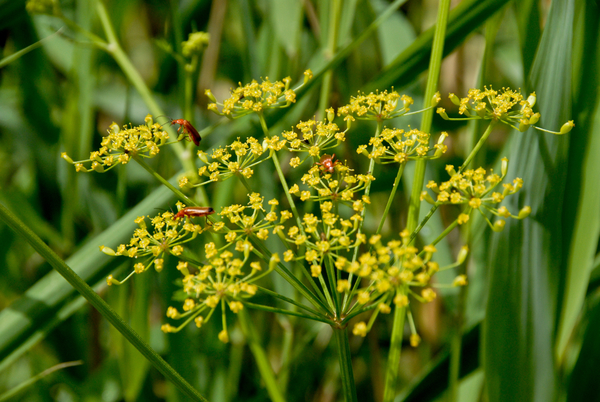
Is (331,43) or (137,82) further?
(331,43)

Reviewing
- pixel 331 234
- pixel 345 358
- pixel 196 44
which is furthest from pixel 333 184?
pixel 196 44

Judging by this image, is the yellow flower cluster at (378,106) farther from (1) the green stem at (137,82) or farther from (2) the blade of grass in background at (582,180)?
(1) the green stem at (137,82)

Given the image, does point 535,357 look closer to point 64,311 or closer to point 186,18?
point 64,311

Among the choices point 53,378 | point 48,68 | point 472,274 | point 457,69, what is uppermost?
point 457,69

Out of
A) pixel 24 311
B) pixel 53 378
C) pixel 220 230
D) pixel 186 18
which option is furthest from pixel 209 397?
pixel 186 18

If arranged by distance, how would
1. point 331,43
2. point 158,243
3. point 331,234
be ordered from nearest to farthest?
point 331,234 < point 158,243 < point 331,43

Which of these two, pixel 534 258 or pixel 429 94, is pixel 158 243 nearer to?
pixel 429 94
